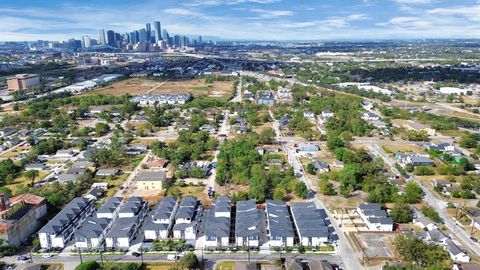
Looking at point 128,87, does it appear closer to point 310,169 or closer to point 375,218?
point 310,169

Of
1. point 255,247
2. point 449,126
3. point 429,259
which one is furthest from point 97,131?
point 449,126

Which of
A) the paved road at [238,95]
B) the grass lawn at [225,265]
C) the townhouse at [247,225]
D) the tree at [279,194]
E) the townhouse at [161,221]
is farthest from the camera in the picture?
the paved road at [238,95]

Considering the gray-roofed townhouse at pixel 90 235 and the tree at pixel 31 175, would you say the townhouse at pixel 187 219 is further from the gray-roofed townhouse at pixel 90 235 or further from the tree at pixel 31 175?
the tree at pixel 31 175

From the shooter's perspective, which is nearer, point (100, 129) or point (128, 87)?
point (100, 129)

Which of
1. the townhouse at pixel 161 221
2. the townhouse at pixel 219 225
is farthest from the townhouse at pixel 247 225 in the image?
the townhouse at pixel 161 221

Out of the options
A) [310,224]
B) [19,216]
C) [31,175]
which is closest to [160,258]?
[310,224]
